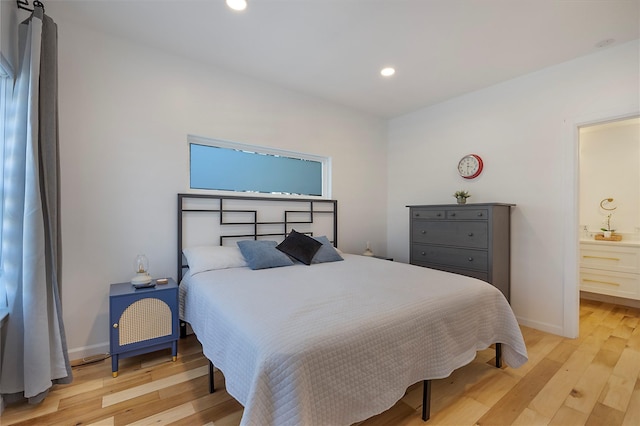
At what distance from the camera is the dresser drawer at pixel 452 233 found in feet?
9.48

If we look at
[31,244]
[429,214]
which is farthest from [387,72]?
[31,244]

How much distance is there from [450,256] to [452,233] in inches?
10.4

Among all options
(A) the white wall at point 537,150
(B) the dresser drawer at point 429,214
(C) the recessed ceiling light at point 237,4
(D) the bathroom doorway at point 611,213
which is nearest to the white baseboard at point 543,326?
(A) the white wall at point 537,150

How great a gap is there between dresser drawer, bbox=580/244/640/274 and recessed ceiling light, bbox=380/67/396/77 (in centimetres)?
357

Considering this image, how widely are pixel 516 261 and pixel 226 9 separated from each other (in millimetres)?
3689

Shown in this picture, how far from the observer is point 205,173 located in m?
2.93

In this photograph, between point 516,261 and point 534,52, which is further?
point 516,261

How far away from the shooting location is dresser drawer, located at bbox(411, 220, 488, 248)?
2.89 m

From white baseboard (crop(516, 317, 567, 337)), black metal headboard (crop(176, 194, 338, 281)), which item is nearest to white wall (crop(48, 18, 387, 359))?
black metal headboard (crop(176, 194, 338, 281))

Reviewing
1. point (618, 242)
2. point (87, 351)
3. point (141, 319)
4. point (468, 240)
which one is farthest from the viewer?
point (618, 242)

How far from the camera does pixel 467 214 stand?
2990 millimetres

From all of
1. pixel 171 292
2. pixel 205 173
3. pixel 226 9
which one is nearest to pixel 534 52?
pixel 226 9

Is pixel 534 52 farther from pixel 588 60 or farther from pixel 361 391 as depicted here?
pixel 361 391

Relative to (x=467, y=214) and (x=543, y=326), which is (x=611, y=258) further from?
(x=467, y=214)
